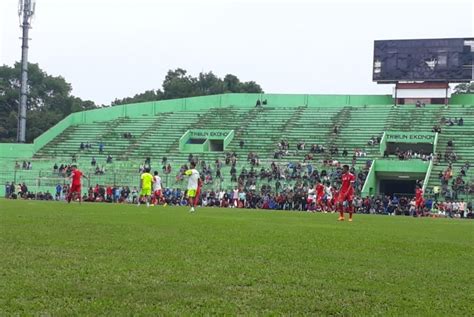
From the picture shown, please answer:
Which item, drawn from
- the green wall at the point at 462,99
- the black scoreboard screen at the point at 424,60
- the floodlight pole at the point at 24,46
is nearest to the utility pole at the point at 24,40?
the floodlight pole at the point at 24,46

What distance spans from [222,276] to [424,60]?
60.2m

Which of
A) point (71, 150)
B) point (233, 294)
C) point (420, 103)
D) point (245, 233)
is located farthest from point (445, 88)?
point (233, 294)

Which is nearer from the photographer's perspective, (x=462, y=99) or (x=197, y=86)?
(x=462, y=99)

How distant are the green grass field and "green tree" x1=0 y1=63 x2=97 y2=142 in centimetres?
8077

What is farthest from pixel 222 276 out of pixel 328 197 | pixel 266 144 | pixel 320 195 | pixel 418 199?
pixel 266 144

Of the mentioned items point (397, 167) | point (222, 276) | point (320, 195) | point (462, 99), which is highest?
point (462, 99)

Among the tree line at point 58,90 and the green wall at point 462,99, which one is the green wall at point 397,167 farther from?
the tree line at point 58,90

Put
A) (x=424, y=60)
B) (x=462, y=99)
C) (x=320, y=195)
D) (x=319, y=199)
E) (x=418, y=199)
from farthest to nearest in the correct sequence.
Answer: (x=462, y=99)
(x=424, y=60)
(x=319, y=199)
(x=320, y=195)
(x=418, y=199)

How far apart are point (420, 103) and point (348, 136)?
9774 millimetres

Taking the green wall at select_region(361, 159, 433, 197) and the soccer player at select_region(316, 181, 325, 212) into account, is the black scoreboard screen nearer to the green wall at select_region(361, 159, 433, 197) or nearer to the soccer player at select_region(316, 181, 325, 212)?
the green wall at select_region(361, 159, 433, 197)

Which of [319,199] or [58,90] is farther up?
[58,90]

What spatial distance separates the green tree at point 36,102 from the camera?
8938 cm

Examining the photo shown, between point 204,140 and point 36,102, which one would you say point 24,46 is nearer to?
point 204,140

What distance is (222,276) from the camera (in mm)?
7164
